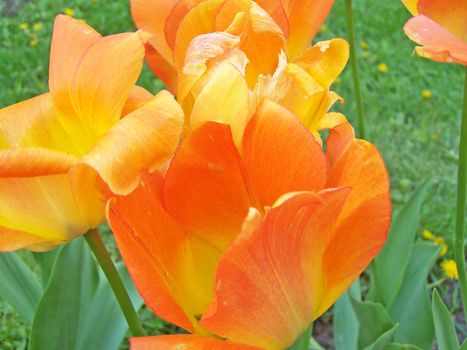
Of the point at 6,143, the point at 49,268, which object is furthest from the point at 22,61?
the point at 6,143

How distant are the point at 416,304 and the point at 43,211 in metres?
0.99

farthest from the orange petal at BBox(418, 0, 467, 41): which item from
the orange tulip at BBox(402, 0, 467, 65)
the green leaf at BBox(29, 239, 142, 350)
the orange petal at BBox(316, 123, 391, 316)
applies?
the green leaf at BBox(29, 239, 142, 350)

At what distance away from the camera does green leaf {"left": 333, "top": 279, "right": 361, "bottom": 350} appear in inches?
61.5

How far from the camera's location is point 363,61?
3264 mm

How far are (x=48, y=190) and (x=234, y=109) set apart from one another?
21 centimetres

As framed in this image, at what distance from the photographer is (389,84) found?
10.2ft

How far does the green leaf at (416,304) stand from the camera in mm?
Answer: 1450

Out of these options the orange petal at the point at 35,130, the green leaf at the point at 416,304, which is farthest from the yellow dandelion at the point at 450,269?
the orange petal at the point at 35,130

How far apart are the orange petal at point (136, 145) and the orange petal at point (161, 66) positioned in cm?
25

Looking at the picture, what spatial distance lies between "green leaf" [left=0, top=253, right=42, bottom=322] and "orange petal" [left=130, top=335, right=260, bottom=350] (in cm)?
74

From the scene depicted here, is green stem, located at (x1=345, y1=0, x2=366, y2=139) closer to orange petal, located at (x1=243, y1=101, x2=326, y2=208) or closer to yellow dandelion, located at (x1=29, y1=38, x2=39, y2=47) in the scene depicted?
orange petal, located at (x1=243, y1=101, x2=326, y2=208)

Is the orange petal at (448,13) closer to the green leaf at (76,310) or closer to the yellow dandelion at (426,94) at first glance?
the green leaf at (76,310)

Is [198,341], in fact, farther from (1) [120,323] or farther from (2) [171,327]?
(2) [171,327]

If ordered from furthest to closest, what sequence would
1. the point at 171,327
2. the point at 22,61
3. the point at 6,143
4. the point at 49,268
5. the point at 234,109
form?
the point at 22,61 < the point at 171,327 < the point at 49,268 < the point at 6,143 < the point at 234,109
